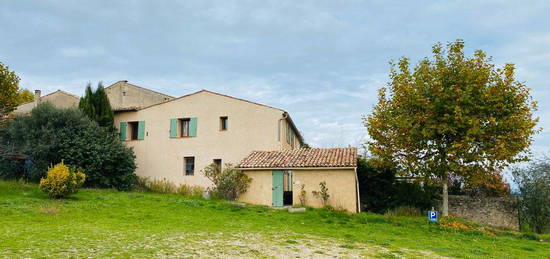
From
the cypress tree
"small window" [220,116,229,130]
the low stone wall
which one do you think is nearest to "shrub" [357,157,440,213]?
the low stone wall

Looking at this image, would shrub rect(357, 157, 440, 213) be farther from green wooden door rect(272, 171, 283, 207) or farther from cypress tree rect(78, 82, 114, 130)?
cypress tree rect(78, 82, 114, 130)

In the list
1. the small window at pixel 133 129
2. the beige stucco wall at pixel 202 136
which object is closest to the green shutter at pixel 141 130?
the beige stucco wall at pixel 202 136

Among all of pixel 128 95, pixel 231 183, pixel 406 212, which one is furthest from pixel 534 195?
pixel 128 95

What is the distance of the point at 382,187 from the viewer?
2338cm

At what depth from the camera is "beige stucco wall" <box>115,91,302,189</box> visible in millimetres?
25047

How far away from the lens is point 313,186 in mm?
21594

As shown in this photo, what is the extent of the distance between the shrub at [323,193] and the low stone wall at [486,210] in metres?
7.27

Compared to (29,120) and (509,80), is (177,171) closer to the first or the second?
(29,120)

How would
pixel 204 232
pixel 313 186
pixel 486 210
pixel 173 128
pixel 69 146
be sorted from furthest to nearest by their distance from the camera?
pixel 173 128
pixel 69 146
pixel 486 210
pixel 313 186
pixel 204 232

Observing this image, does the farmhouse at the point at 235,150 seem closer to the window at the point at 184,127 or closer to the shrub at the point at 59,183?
the window at the point at 184,127

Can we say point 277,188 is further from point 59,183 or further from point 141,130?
point 141,130

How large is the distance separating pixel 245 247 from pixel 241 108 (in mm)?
15615

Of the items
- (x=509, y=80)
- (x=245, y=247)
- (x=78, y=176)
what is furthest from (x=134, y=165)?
(x=509, y=80)

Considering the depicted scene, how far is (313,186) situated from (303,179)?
2.10 ft
